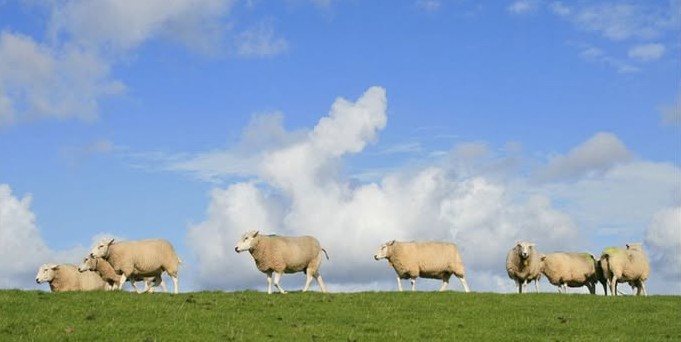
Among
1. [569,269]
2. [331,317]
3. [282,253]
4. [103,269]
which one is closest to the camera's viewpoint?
[331,317]

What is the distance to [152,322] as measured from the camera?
77.2 feet

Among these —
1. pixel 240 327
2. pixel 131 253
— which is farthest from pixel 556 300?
pixel 131 253

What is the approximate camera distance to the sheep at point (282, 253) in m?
35.1

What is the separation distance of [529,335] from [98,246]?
19869 mm

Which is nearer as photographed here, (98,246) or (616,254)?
(98,246)

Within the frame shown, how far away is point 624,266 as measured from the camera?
42.7 metres

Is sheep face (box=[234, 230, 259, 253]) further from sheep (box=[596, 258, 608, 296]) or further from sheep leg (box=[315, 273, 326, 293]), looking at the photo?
sheep (box=[596, 258, 608, 296])

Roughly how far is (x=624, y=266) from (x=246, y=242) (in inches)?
764

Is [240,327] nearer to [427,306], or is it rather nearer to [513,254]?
[427,306]

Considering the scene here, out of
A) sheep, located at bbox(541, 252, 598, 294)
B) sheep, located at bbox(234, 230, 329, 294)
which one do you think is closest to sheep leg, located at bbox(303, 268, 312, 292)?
sheep, located at bbox(234, 230, 329, 294)

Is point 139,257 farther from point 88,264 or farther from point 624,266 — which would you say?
point 624,266

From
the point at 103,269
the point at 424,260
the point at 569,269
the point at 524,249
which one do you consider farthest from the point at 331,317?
the point at 569,269

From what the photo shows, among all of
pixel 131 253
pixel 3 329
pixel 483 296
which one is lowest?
pixel 3 329

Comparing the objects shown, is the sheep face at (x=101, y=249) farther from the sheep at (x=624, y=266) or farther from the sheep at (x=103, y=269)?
the sheep at (x=624, y=266)
